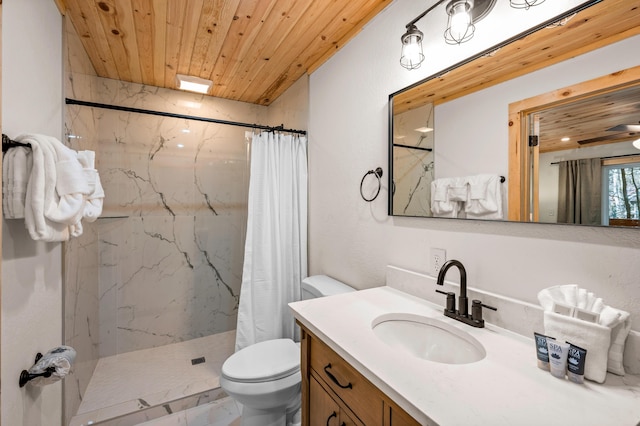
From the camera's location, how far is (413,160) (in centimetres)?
139

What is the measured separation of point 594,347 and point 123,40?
9.03 feet

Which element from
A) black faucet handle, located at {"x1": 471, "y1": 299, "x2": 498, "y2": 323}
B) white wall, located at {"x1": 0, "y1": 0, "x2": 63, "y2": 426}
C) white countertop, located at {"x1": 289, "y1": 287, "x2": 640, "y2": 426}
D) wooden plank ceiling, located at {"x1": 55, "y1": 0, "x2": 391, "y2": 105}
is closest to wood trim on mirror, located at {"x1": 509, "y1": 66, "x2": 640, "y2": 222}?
black faucet handle, located at {"x1": 471, "y1": 299, "x2": 498, "y2": 323}

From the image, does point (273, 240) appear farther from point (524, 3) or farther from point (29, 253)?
point (524, 3)

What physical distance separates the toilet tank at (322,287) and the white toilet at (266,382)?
2 cm

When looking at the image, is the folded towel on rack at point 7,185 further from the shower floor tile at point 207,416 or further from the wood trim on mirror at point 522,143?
the wood trim on mirror at point 522,143

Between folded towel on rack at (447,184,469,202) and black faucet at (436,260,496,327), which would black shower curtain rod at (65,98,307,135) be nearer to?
folded towel on rack at (447,184,469,202)

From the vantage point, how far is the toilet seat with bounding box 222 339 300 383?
1.42m

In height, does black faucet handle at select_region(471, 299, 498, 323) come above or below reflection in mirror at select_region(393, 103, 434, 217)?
below

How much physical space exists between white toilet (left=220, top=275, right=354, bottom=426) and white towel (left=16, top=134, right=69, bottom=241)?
1.01 meters

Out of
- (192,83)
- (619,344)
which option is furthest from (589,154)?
(192,83)

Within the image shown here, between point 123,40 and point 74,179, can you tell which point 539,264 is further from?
point 123,40

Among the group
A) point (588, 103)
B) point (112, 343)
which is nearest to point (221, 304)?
point (112, 343)

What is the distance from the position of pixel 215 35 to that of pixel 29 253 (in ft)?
5.12

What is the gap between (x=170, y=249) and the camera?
2688 millimetres
